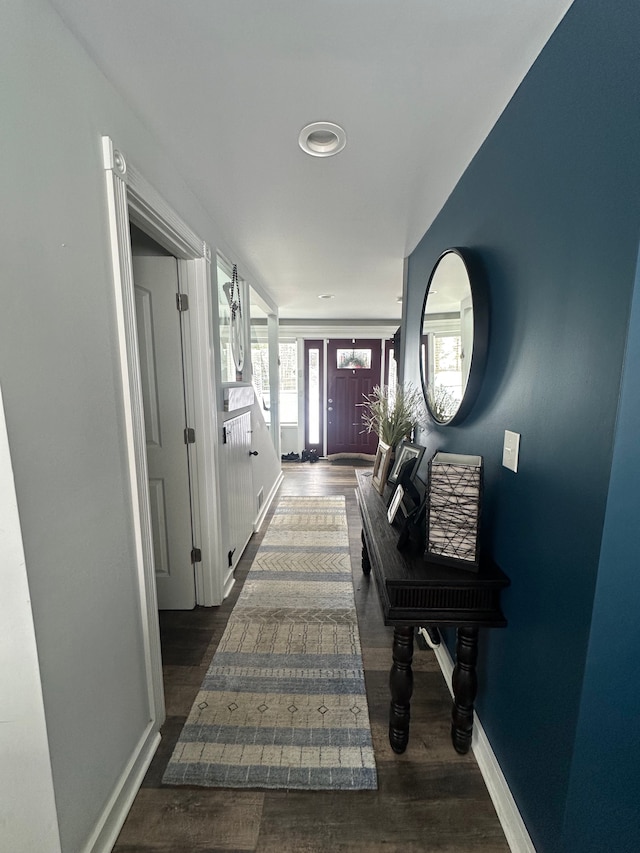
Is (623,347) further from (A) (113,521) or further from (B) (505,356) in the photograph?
(A) (113,521)

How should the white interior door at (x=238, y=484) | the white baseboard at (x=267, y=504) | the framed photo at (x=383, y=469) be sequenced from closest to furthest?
1. the framed photo at (x=383, y=469)
2. the white interior door at (x=238, y=484)
3. the white baseboard at (x=267, y=504)

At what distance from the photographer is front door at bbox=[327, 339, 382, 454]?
6180mm

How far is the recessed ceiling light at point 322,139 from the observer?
1287 mm

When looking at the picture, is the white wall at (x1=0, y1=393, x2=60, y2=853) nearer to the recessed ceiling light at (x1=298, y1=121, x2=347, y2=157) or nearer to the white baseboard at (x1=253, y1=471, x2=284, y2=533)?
the recessed ceiling light at (x1=298, y1=121, x2=347, y2=157)

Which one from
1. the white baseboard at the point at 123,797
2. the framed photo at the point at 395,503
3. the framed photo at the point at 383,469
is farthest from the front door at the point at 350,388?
the white baseboard at the point at 123,797

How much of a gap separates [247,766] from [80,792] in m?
0.57

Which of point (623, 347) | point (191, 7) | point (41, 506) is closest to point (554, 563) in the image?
point (623, 347)

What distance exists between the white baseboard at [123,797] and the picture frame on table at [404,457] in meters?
1.45

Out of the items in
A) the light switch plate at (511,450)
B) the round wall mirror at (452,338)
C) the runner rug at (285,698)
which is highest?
the round wall mirror at (452,338)

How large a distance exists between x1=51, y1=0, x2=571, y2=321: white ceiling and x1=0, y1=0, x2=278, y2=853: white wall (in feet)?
0.65

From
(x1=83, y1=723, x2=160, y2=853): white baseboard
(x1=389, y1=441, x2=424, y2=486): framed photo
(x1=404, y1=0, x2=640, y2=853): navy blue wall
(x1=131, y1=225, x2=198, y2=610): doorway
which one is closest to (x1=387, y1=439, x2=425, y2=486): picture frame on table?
(x1=389, y1=441, x2=424, y2=486): framed photo

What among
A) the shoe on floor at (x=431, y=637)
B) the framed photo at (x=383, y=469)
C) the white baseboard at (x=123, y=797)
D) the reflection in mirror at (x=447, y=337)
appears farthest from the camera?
the framed photo at (x=383, y=469)

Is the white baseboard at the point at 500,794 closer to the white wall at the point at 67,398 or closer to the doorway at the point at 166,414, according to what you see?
the white wall at the point at 67,398

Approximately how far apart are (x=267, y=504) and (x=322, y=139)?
3293mm
